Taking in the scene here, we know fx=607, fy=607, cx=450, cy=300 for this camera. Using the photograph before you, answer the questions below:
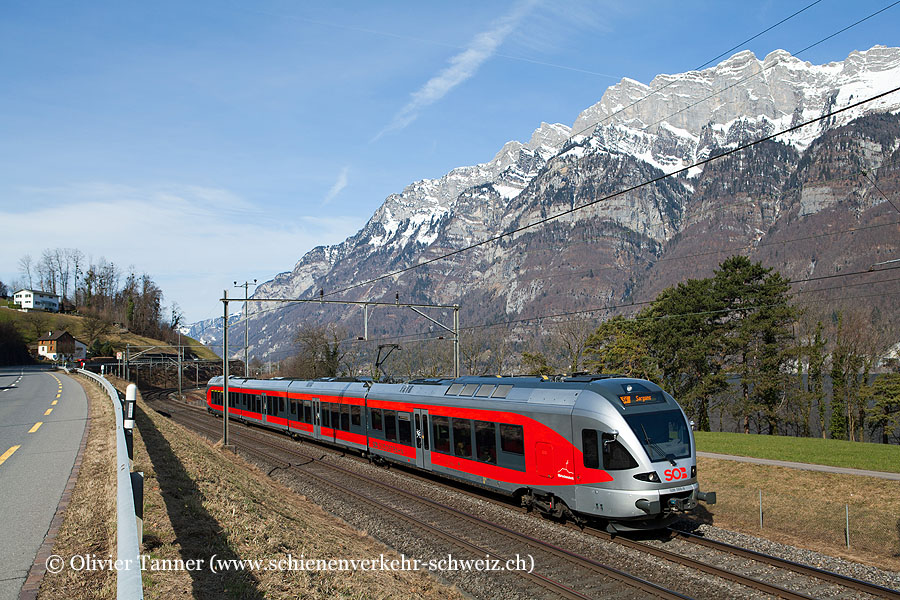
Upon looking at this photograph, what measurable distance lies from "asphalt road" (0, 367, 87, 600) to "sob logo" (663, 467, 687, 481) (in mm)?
11388

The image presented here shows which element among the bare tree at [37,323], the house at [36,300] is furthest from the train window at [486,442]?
the house at [36,300]

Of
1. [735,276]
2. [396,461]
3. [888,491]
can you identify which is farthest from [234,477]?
[735,276]

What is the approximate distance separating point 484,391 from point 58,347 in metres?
122

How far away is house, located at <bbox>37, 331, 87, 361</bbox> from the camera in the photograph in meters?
113

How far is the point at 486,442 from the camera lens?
56.2ft

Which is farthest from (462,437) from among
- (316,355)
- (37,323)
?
(37,323)

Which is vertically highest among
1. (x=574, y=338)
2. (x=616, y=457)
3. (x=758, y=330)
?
(x=758, y=330)

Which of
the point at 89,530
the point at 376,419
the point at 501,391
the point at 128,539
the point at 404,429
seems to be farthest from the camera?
the point at 376,419

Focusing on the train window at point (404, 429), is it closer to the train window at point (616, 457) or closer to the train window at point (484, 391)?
the train window at point (484, 391)

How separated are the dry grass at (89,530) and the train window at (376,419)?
1021 centimetres

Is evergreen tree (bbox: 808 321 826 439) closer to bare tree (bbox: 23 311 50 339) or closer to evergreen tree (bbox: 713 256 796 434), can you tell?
evergreen tree (bbox: 713 256 796 434)

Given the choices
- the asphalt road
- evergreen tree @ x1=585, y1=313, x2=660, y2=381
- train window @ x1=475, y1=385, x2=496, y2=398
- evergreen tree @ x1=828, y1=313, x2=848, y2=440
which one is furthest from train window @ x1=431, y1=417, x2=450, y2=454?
evergreen tree @ x1=828, y1=313, x2=848, y2=440

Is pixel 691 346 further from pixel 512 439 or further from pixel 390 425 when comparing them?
pixel 512 439

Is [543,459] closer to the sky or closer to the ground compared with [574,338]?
closer to the ground
